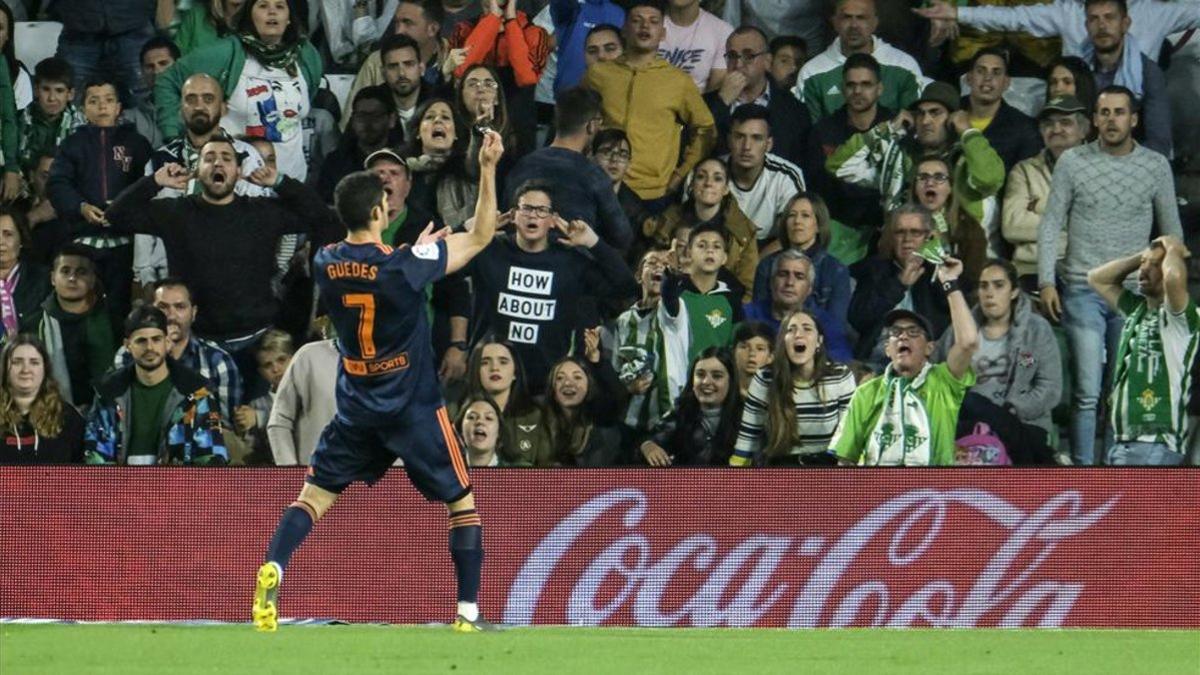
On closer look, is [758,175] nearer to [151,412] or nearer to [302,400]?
[302,400]

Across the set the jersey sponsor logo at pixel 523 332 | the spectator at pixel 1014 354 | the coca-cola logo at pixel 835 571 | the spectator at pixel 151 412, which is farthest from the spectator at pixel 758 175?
the spectator at pixel 151 412

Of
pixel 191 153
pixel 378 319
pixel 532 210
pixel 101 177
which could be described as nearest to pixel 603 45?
pixel 532 210

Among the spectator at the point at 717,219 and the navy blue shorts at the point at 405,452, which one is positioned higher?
the spectator at the point at 717,219

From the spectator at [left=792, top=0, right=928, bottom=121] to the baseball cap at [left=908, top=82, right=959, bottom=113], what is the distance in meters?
0.34

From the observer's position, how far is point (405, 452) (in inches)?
345

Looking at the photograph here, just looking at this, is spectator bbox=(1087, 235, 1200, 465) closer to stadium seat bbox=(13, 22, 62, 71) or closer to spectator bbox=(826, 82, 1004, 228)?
Result: spectator bbox=(826, 82, 1004, 228)

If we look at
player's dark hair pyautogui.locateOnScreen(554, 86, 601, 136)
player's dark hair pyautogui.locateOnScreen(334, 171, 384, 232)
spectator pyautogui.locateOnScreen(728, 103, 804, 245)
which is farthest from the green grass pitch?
spectator pyautogui.locateOnScreen(728, 103, 804, 245)

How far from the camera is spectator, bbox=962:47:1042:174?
1345cm

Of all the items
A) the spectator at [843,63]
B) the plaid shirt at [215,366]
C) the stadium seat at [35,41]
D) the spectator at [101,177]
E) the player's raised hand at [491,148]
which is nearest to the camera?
the player's raised hand at [491,148]

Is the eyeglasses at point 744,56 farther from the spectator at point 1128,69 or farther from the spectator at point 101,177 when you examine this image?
the spectator at point 101,177

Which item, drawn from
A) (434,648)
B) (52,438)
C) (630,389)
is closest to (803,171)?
(630,389)

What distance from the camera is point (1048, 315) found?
1268 centimetres

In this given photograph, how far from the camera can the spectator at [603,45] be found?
13.7 meters

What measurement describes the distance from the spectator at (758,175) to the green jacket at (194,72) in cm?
277
